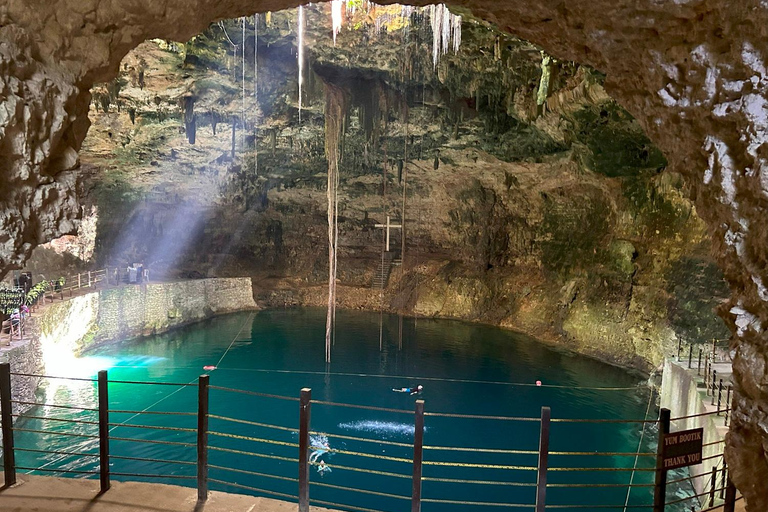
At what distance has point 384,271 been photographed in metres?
21.3

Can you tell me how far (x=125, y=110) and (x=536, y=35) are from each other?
11.9 meters

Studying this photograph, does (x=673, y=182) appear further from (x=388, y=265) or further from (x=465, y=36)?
(x=388, y=265)

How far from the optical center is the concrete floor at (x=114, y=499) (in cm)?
354

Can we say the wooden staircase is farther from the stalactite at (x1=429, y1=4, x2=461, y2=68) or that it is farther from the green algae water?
the stalactite at (x1=429, y1=4, x2=461, y2=68)

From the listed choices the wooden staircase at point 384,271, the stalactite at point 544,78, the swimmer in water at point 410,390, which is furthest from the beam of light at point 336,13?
the wooden staircase at point 384,271

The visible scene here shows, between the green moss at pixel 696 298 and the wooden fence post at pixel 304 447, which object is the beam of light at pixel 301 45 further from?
the green moss at pixel 696 298

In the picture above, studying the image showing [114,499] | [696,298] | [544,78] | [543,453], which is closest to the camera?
[543,453]

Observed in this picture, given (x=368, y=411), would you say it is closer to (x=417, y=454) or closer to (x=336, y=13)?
(x=336, y=13)

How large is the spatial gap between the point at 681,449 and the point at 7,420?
4436 millimetres

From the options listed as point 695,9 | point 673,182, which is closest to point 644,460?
point 673,182

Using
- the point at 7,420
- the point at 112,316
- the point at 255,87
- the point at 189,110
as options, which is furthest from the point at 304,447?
the point at 112,316

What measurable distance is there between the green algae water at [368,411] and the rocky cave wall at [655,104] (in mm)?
3623

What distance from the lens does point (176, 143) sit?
15984 mm

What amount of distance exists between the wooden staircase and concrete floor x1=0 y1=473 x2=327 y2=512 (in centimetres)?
1726
